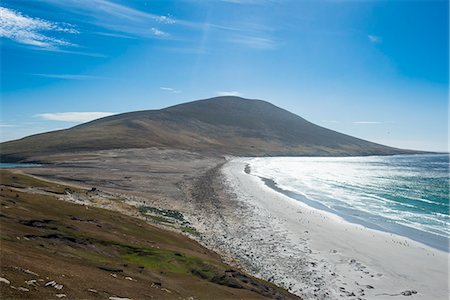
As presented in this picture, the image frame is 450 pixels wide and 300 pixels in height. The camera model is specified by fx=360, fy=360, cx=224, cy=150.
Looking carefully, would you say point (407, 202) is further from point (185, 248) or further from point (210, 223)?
point (185, 248)

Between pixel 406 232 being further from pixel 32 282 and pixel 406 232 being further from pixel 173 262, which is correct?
pixel 32 282

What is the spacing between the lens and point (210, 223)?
3703 centimetres

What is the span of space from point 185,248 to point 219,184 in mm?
43472

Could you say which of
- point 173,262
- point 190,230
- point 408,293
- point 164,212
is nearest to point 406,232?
point 408,293

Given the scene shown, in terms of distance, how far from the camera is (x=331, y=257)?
93.0 ft

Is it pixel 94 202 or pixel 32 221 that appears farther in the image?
pixel 94 202

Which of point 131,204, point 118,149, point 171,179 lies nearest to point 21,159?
point 118,149

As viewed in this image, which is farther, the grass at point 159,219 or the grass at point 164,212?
the grass at point 164,212

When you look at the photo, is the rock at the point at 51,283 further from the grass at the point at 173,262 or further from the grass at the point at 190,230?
the grass at the point at 190,230

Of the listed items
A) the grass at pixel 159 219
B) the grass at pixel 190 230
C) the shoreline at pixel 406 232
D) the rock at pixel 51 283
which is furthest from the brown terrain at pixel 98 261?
the shoreline at pixel 406 232

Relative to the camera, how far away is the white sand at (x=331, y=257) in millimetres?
22397

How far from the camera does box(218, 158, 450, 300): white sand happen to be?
73.5 ft

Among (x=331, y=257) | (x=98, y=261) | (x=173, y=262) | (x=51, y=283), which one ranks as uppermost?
(x=51, y=283)

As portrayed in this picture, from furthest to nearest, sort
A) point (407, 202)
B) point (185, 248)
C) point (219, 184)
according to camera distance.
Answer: point (219, 184)
point (407, 202)
point (185, 248)
